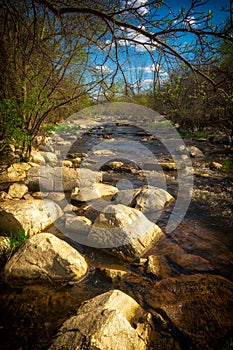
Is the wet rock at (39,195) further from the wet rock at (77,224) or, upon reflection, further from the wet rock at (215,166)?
the wet rock at (215,166)

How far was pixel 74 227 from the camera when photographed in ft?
12.0

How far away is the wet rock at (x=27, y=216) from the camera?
10.6 ft

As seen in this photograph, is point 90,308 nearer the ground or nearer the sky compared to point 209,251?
nearer the sky

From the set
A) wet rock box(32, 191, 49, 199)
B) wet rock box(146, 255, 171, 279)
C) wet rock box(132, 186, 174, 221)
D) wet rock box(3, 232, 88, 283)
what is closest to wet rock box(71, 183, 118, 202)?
wet rock box(32, 191, 49, 199)

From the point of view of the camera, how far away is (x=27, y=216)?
133 inches

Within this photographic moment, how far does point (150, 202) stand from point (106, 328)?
289cm

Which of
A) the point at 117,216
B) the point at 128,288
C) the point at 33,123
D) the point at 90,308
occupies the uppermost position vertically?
the point at 33,123

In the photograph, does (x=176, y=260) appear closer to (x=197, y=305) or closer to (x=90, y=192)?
(x=197, y=305)

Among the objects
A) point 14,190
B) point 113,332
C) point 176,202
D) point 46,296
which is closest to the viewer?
point 113,332

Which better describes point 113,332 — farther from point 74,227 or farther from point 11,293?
point 74,227

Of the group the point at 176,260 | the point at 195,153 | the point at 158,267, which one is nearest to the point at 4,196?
the point at 158,267

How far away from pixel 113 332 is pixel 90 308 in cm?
38

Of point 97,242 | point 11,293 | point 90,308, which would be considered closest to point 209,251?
point 97,242

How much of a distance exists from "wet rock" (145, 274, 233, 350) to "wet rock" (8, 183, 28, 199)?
3402mm
